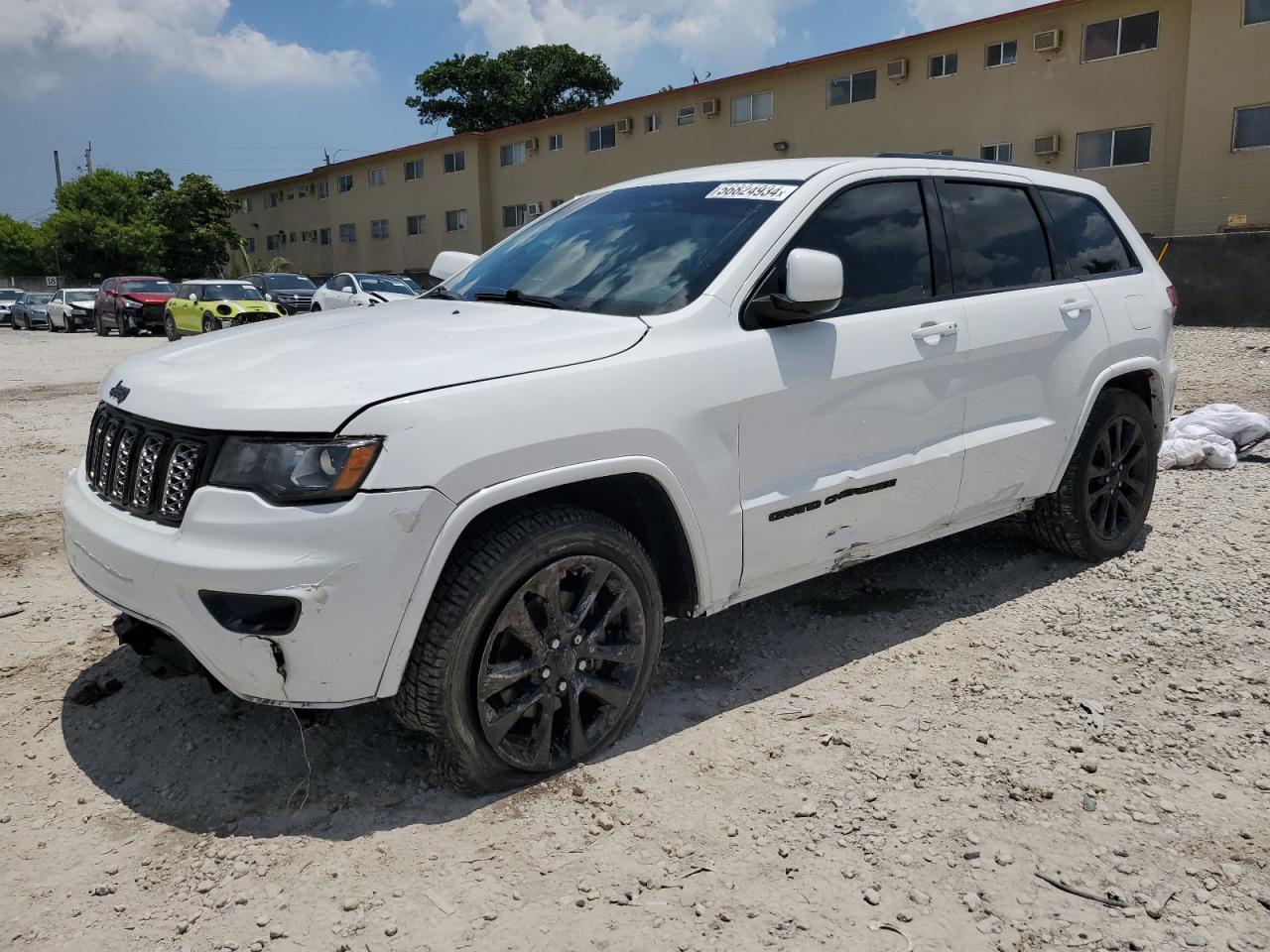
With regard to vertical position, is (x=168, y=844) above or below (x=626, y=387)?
below

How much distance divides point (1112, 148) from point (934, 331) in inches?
953

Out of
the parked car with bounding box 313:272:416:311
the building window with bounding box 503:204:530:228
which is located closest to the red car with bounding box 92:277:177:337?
the parked car with bounding box 313:272:416:311

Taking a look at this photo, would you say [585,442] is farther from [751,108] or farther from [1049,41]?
[751,108]

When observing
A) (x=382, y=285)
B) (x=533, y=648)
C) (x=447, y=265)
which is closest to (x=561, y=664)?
(x=533, y=648)

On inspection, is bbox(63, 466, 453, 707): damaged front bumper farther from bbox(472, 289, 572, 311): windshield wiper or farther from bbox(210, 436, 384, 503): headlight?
bbox(472, 289, 572, 311): windshield wiper

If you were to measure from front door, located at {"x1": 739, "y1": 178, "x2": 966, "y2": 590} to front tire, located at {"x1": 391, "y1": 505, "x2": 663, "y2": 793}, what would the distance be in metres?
0.49

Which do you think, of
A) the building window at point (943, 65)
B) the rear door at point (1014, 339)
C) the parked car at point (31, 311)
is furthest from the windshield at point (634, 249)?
the parked car at point (31, 311)

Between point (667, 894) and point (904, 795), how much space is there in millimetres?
845

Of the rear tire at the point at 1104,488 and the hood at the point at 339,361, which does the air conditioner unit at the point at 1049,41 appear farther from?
the hood at the point at 339,361

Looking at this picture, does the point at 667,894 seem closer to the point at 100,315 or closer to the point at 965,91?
the point at 965,91

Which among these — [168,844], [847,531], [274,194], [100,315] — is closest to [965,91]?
[100,315]

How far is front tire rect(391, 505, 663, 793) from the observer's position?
2.76 m

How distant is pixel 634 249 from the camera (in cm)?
367

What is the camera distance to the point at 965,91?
1040 inches
